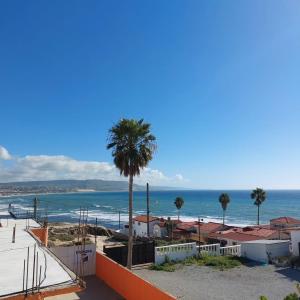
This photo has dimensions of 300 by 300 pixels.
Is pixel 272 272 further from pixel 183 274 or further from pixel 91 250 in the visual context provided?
pixel 91 250

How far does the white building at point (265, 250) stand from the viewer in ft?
83.4

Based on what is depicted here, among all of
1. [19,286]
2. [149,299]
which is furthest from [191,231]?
[19,286]

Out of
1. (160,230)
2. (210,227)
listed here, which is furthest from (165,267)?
(160,230)

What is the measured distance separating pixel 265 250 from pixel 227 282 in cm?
745

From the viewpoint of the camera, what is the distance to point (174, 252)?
2500 centimetres

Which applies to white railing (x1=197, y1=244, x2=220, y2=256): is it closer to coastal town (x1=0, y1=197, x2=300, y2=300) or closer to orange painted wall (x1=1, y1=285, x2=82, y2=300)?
coastal town (x1=0, y1=197, x2=300, y2=300)

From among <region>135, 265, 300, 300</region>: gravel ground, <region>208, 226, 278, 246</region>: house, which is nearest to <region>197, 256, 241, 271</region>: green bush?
<region>135, 265, 300, 300</region>: gravel ground

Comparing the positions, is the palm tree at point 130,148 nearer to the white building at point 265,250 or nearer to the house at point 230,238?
the white building at point 265,250

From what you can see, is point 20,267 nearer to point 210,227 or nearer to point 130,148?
point 130,148

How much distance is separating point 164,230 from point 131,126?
32854mm

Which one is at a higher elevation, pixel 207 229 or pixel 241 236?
pixel 241 236

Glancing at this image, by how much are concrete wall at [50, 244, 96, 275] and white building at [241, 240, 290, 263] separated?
492 inches

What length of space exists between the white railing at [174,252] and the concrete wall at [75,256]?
5311mm

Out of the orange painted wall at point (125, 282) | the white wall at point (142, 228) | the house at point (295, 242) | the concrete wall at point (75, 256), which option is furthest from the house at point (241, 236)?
the orange painted wall at point (125, 282)
